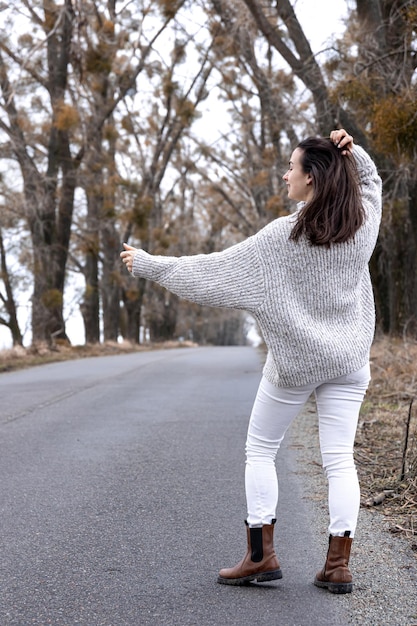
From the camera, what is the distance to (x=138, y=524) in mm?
5086

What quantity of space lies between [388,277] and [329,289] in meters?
13.6

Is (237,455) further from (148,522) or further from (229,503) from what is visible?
(148,522)

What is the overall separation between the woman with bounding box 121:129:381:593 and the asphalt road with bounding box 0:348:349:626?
0.31m

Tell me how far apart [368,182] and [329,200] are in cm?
47

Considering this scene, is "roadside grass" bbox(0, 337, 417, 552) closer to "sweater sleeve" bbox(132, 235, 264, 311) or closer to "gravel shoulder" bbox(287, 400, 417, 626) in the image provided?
"gravel shoulder" bbox(287, 400, 417, 626)

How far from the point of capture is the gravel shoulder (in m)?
3.58

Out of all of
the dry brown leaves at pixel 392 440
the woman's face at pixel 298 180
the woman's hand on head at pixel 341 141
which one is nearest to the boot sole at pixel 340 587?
the dry brown leaves at pixel 392 440

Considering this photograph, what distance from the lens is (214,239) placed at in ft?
186

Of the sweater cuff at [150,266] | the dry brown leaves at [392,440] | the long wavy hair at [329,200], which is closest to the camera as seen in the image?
the long wavy hair at [329,200]

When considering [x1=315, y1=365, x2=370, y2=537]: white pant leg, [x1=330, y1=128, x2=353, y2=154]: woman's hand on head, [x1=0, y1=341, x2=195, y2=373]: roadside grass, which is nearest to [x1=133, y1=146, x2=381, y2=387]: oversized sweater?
[x1=315, y1=365, x2=370, y2=537]: white pant leg

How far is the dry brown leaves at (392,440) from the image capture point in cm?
545

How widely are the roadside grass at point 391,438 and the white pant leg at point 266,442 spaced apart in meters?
1.08

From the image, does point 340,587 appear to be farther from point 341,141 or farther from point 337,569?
point 341,141

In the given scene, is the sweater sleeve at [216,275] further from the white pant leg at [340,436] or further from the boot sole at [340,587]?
the boot sole at [340,587]
